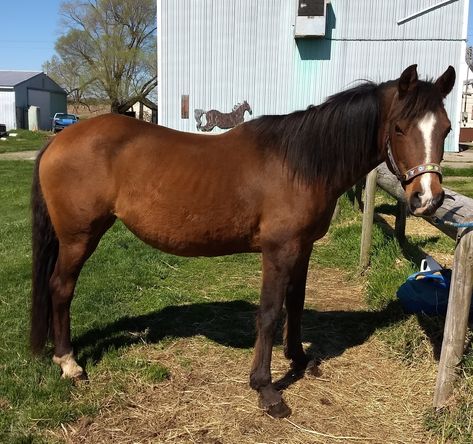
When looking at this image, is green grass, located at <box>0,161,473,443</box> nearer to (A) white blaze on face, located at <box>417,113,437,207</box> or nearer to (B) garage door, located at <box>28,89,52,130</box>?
(A) white blaze on face, located at <box>417,113,437,207</box>

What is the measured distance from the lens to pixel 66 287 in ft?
10.8

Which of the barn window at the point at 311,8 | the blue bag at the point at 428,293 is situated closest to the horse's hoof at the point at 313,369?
the blue bag at the point at 428,293

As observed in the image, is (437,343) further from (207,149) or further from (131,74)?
(131,74)

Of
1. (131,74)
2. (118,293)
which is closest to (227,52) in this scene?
(118,293)

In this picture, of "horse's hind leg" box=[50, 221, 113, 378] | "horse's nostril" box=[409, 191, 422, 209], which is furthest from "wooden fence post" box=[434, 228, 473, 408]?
"horse's hind leg" box=[50, 221, 113, 378]

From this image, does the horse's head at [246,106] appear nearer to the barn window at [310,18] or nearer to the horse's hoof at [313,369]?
the barn window at [310,18]

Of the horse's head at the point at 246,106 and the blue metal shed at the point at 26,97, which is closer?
the horse's head at the point at 246,106

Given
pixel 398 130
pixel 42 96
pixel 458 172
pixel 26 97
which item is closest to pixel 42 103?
pixel 42 96

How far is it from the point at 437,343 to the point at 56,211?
2859mm

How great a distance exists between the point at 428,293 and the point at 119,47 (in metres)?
41.5

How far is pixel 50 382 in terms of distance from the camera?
124 inches

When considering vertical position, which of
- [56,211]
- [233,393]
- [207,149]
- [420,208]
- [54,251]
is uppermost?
[207,149]

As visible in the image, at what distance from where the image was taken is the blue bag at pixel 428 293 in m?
3.68

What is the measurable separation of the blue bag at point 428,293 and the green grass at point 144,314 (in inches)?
3.9
